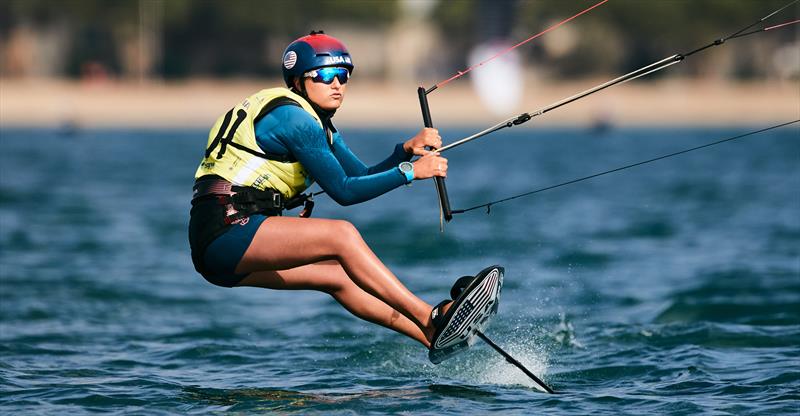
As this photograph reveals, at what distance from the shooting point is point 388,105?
79562mm

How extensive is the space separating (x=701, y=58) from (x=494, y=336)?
8278cm

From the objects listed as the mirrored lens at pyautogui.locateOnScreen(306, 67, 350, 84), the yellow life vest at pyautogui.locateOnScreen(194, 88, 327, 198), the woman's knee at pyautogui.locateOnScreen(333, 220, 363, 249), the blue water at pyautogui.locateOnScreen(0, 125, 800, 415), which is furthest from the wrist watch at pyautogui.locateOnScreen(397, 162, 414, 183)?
the blue water at pyautogui.locateOnScreen(0, 125, 800, 415)

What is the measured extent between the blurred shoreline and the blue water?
4563 centimetres

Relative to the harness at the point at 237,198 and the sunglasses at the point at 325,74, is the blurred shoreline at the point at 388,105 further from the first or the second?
the harness at the point at 237,198

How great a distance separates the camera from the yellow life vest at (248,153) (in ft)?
24.7

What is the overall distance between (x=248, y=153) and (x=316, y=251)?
2.34ft

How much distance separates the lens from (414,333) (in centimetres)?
813

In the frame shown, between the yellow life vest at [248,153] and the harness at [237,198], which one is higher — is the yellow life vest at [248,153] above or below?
above

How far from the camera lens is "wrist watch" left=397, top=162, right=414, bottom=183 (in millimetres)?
7420

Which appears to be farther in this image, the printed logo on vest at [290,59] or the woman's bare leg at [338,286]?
the woman's bare leg at [338,286]

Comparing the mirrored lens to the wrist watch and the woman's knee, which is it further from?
the woman's knee

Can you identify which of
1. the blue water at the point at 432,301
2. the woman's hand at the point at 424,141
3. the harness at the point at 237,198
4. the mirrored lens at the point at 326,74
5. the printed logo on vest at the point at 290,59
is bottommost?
the blue water at the point at 432,301

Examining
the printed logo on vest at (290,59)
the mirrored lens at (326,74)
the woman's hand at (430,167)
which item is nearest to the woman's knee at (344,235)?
the woman's hand at (430,167)

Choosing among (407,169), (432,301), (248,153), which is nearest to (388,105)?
(432,301)
